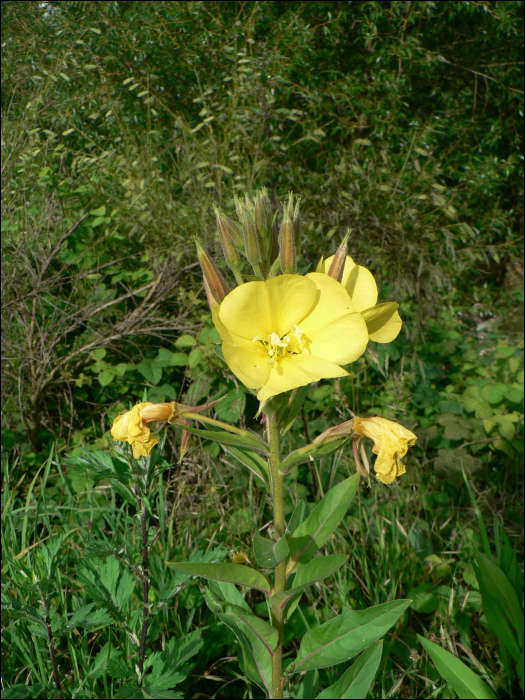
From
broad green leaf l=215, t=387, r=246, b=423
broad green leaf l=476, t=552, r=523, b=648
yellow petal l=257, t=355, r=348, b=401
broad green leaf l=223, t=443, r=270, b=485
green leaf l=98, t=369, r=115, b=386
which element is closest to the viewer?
yellow petal l=257, t=355, r=348, b=401

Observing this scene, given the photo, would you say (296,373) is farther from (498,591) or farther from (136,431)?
(498,591)

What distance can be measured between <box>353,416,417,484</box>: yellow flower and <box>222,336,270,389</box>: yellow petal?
0.22m

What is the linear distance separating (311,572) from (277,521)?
0.12 m

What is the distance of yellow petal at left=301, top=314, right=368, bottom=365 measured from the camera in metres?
1.00

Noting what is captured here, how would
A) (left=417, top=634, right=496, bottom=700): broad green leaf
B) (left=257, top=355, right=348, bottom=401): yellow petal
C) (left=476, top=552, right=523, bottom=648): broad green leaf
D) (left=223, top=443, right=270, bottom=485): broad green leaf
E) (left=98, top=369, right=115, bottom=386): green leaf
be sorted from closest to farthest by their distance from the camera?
1. (left=257, top=355, right=348, bottom=401): yellow petal
2. (left=223, top=443, right=270, bottom=485): broad green leaf
3. (left=417, top=634, right=496, bottom=700): broad green leaf
4. (left=476, top=552, right=523, bottom=648): broad green leaf
5. (left=98, top=369, right=115, bottom=386): green leaf

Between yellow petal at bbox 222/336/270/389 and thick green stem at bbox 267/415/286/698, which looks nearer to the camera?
yellow petal at bbox 222/336/270/389

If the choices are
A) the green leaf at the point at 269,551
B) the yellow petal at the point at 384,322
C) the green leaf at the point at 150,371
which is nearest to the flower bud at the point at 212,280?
the yellow petal at the point at 384,322

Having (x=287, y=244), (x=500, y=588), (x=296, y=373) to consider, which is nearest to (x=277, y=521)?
(x=296, y=373)

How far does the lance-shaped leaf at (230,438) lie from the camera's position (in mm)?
1026

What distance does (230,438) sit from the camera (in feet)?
3.50

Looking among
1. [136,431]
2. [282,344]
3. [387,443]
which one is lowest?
[387,443]

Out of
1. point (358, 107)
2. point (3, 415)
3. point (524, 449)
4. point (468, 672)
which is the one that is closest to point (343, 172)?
point (358, 107)

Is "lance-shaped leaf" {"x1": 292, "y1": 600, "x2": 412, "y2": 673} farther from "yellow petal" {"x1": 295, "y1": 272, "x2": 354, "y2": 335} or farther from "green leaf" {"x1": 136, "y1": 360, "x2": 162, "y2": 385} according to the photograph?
"green leaf" {"x1": 136, "y1": 360, "x2": 162, "y2": 385}

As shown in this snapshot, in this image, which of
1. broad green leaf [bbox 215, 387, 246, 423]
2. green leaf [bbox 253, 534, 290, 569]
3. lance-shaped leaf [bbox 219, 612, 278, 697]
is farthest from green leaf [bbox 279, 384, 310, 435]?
broad green leaf [bbox 215, 387, 246, 423]
